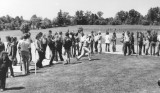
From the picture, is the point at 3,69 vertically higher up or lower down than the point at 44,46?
lower down

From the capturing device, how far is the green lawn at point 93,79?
995 cm

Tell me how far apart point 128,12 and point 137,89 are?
139 metres

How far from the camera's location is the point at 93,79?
11.4 metres

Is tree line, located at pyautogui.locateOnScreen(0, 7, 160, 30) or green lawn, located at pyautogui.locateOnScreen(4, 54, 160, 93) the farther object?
tree line, located at pyautogui.locateOnScreen(0, 7, 160, 30)

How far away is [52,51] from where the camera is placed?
16.4m

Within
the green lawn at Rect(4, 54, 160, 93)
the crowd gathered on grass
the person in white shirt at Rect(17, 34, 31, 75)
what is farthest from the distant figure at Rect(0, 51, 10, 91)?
the person in white shirt at Rect(17, 34, 31, 75)

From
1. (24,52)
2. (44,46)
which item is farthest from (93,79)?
(44,46)

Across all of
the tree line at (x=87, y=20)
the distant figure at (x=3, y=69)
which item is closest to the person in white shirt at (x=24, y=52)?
the distant figure at (x=3, y=69)

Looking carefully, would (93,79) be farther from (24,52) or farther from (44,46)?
(44,46)

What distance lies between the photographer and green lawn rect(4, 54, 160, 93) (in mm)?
9953

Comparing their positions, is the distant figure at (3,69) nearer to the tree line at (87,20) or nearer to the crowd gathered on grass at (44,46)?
the crowd gathered on grass at (44,46)

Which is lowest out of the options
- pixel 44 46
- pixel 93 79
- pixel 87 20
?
pixel 93 79

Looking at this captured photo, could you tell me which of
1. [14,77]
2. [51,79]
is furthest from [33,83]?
[14,77]

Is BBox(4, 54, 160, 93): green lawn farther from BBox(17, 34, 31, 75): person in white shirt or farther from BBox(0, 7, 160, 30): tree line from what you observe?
BBox(0, 7, 160, 30): tree line
